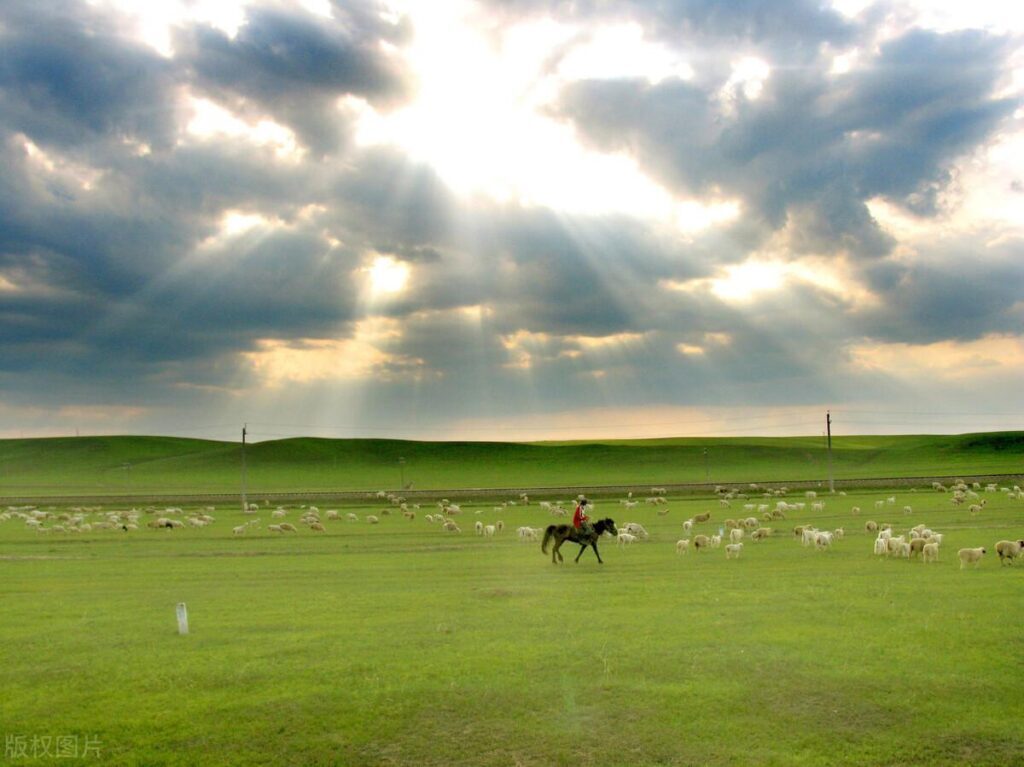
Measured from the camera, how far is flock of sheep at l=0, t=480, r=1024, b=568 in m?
30.3

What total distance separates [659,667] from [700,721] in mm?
2407

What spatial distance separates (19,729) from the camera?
12.5 metres

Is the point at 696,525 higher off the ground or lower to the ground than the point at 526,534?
lower

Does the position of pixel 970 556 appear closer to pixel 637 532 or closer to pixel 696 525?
pixel 637 532

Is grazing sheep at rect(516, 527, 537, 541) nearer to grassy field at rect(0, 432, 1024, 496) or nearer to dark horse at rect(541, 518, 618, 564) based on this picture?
dark horse at rect(541, 518, 618, 564)

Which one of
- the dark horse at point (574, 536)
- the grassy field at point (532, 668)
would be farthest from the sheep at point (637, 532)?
the grassy field at point (532, 668)

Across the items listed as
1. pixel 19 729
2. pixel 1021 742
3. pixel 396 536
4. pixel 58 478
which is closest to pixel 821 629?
pixel 1021 742

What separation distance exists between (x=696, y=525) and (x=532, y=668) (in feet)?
126

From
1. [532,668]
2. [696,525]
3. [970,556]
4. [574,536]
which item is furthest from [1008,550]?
[696,525]

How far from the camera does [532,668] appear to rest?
14.9 m

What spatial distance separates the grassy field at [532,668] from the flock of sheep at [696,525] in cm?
328

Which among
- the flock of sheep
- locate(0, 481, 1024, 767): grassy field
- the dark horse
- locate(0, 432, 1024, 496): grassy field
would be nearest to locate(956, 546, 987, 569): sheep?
the flock of sheep

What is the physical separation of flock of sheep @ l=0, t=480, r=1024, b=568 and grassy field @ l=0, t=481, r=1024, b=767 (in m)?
3.28

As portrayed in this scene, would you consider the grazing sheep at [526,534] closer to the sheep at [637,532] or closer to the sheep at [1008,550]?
the sheep at [637,532]
